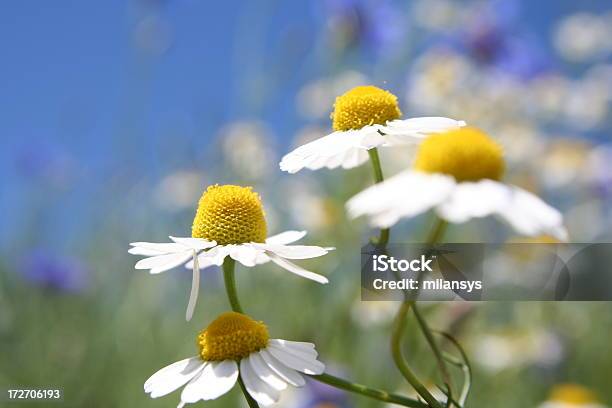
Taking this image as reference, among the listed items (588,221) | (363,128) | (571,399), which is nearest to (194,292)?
(363,128)

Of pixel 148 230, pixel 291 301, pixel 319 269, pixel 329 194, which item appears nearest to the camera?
pixel 319 269

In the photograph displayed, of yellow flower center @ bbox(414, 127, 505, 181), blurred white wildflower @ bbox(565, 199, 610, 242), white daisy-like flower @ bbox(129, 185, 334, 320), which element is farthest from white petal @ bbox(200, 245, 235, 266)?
blurred white wildflower @ bbox(565, 199, 610, 242)

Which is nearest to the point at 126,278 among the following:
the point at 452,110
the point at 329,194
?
the point at 329,194

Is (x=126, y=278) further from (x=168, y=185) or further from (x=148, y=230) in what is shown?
(x=168, y=185)

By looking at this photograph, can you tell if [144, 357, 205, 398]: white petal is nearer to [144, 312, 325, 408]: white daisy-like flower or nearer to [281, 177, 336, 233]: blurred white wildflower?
[144, 312, 325, 408]: white daisy-like flower

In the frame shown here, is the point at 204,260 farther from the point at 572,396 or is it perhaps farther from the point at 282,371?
the point at 572,396

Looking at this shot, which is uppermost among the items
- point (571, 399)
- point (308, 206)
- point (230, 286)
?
point (308, 206)
